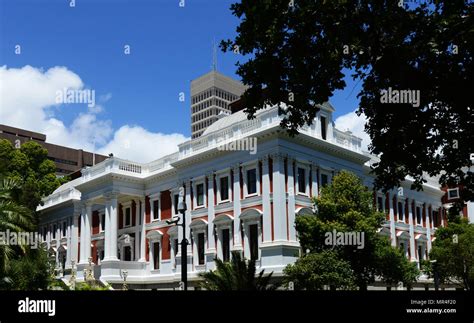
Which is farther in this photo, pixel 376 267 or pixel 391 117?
pixel 376 267

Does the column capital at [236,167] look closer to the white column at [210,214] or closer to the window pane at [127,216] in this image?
the white column at [210,214]

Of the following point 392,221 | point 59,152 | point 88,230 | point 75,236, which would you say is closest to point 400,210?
point 392,221

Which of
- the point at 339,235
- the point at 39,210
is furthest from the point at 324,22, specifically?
the point at 39,210

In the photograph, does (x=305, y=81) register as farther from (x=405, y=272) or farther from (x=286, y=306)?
(x=405, y=272)

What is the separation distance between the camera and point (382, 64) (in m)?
16.7

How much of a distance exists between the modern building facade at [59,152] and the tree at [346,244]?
85.1m

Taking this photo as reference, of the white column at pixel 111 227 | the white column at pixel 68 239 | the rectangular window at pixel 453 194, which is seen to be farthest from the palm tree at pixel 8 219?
the rectangular window at pixel 453 194

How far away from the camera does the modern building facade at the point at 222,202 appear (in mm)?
38125

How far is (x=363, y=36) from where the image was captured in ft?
53.4

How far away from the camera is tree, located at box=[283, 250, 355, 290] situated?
31219 millimetres

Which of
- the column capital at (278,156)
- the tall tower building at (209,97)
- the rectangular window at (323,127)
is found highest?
the tall tower building at (209,97)

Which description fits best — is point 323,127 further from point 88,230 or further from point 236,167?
point 88,230

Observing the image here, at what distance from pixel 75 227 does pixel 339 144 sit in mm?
28626

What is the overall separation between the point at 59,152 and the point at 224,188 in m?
79.7
